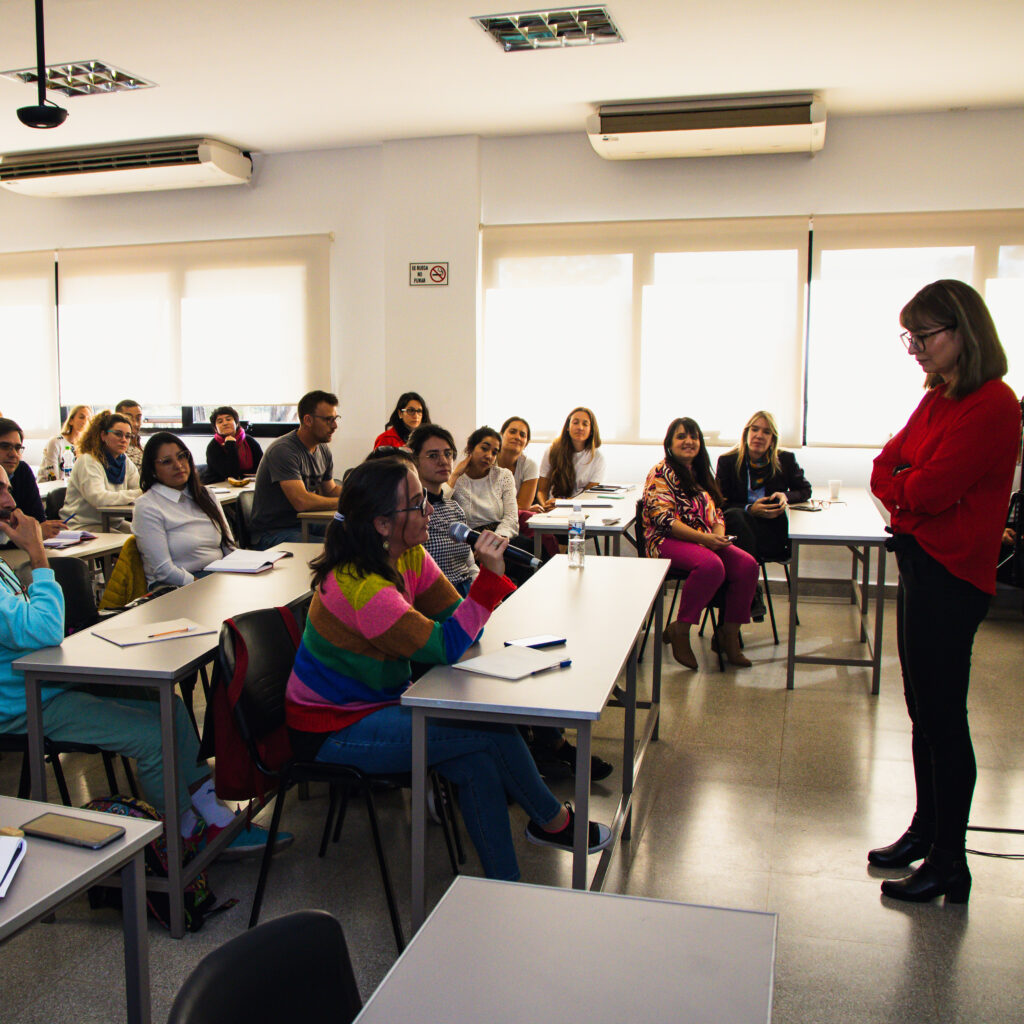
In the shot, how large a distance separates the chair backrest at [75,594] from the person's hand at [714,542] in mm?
2745

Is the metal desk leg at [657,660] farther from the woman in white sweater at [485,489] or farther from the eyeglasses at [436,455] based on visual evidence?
the woman in white sweater at [485,489]

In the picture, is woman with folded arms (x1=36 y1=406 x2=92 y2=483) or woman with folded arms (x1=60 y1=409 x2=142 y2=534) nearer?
woman with folded arms (x1=60 y1=409 x2=142 y2=534)

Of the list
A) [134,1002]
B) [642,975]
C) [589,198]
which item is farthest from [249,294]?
[642,975]

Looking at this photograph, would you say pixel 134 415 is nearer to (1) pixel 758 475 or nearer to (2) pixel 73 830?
(1) pixel 758 475

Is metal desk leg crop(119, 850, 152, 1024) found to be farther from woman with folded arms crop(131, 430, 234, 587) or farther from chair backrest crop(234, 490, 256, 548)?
chair backrest crop(234, 490, 256, 548)

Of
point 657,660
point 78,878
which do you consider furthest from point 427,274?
point 78,878

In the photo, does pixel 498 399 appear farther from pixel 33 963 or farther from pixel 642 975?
pixel 642 975

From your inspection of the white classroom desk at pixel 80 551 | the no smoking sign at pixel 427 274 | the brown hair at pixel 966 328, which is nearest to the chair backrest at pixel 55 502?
the white classroom desk at pixel 80 551

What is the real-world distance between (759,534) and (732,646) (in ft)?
2.47

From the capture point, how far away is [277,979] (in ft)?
3.48

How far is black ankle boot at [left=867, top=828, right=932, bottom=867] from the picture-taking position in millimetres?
2594

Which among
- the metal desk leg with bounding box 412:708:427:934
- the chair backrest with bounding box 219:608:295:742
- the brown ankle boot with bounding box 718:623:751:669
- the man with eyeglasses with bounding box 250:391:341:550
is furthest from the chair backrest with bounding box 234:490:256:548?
the metal desk leg with bounding box 412:708:427:934

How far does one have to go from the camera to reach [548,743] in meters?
3.28

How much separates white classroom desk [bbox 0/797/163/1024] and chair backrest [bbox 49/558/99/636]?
1648 mm
